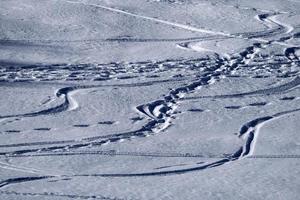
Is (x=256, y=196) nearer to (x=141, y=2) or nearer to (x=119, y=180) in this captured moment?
(x=119, y=180)

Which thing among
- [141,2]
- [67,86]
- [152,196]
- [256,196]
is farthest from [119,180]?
[141,2]

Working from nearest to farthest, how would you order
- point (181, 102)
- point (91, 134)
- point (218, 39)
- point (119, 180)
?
point (119, 180) → point (91, 134) → point (181, 102) → point (218, 39)

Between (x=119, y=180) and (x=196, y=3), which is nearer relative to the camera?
(x=119, y=180)

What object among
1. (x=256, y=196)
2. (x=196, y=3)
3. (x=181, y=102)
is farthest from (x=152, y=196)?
(x=196, y=3)

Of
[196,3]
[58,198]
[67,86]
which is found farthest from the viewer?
[196,3]

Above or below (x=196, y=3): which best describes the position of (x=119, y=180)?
below

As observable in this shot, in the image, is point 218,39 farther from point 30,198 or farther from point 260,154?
point 30,198
